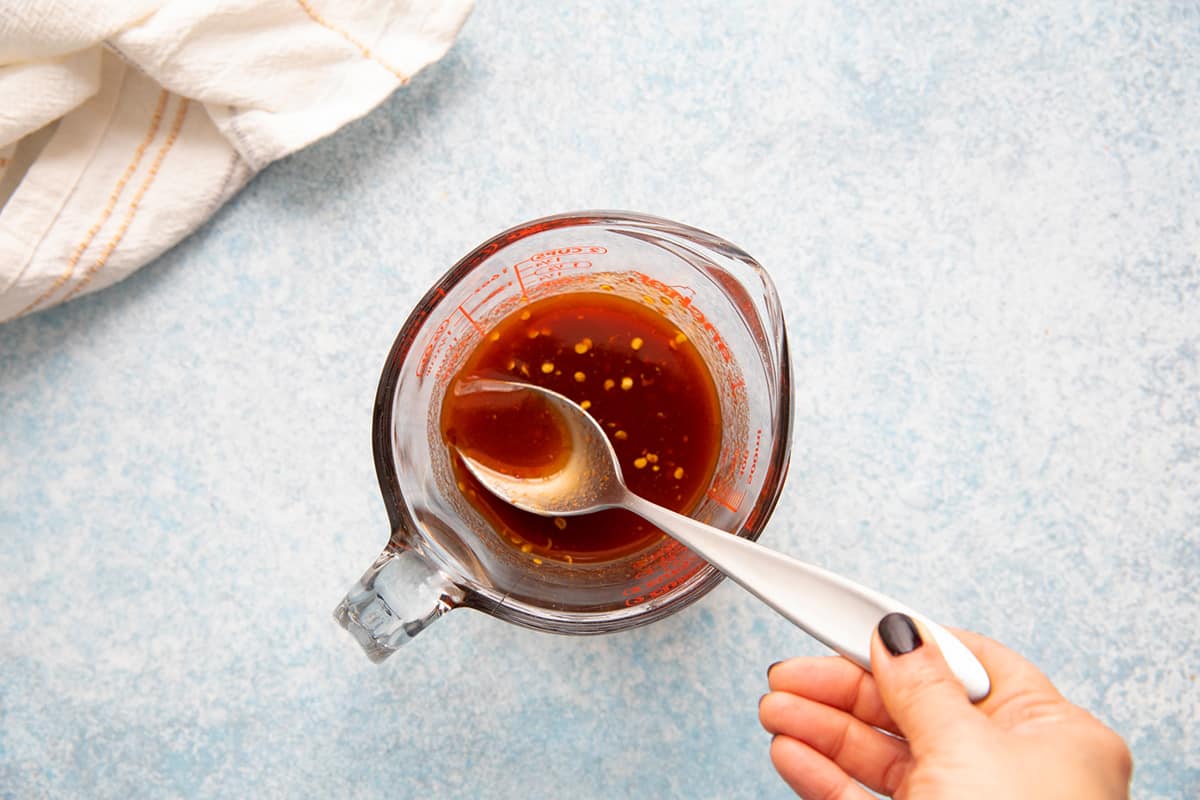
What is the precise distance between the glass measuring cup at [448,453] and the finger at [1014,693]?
0.20m

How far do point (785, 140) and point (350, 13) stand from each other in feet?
1.50

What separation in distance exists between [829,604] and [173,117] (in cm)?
79

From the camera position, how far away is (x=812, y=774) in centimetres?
76

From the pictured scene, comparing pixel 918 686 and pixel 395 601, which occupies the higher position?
pixel 918 686

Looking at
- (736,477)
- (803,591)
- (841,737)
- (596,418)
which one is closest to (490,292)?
(596,418)

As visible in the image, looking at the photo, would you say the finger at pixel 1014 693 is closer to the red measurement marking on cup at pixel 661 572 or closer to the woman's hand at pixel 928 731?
the woman's hand at pixel 928 731

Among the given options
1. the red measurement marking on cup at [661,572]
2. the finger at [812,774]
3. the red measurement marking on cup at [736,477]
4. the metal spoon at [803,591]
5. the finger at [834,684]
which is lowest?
the finger at [812,774]

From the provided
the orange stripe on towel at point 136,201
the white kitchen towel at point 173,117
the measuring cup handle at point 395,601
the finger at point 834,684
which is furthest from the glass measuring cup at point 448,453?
the orange stripe on towel at point 136,201

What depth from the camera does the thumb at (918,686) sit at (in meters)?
0.59

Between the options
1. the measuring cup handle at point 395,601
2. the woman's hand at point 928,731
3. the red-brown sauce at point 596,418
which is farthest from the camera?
the red-brown sauce at point 596,418

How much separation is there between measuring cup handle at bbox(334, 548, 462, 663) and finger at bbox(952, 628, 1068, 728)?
0.41 metres

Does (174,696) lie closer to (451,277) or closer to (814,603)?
(451,277)

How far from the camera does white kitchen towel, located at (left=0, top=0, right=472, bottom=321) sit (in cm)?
87

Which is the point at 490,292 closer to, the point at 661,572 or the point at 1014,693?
the point at 661,572
